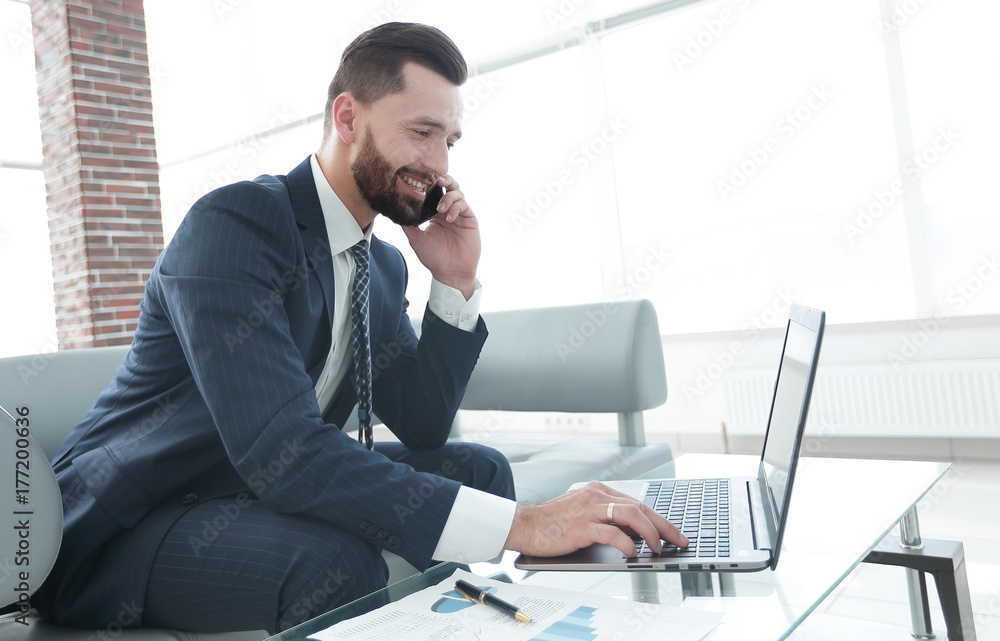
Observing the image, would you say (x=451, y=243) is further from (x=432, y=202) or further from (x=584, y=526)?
(x=584, y=526)

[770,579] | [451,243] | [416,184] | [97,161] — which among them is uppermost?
[97,161]

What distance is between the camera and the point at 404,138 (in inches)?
53.4

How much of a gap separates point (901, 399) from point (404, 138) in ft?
9.44

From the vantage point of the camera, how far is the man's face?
134 cm

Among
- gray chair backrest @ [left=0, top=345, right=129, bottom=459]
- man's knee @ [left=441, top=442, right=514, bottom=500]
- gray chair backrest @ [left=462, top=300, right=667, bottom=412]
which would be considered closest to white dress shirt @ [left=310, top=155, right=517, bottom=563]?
man's knee @ [left=441, top=442, right=514, bottom=500]

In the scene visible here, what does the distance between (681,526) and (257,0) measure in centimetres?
630

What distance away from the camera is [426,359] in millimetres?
1453

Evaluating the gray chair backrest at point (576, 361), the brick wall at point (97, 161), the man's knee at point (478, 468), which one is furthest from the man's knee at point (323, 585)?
the brick wall at point (97, 161)

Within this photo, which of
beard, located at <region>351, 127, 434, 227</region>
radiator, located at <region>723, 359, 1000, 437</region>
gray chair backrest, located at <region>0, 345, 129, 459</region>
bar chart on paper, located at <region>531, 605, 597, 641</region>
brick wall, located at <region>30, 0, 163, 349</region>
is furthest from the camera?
brick wall, located at <region>30, 0, 163, 349</region>

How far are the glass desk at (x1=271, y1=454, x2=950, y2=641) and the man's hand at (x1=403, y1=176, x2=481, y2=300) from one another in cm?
65

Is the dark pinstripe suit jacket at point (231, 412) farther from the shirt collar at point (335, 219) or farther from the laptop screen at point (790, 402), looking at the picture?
the laptop screen at point (790, 402)

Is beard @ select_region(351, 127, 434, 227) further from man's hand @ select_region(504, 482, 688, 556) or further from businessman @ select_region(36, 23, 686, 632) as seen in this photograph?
man's hand @ select_region(504, 482, 688, 556)

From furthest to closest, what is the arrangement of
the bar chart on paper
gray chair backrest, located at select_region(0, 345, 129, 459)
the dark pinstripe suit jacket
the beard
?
gray chair backrest, located at select_region(0, 345, 129, 459)
the beard
the dark pinstripe suit jacket
the bar chart on paper

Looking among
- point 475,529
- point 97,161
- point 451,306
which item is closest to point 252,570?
point 475,529
